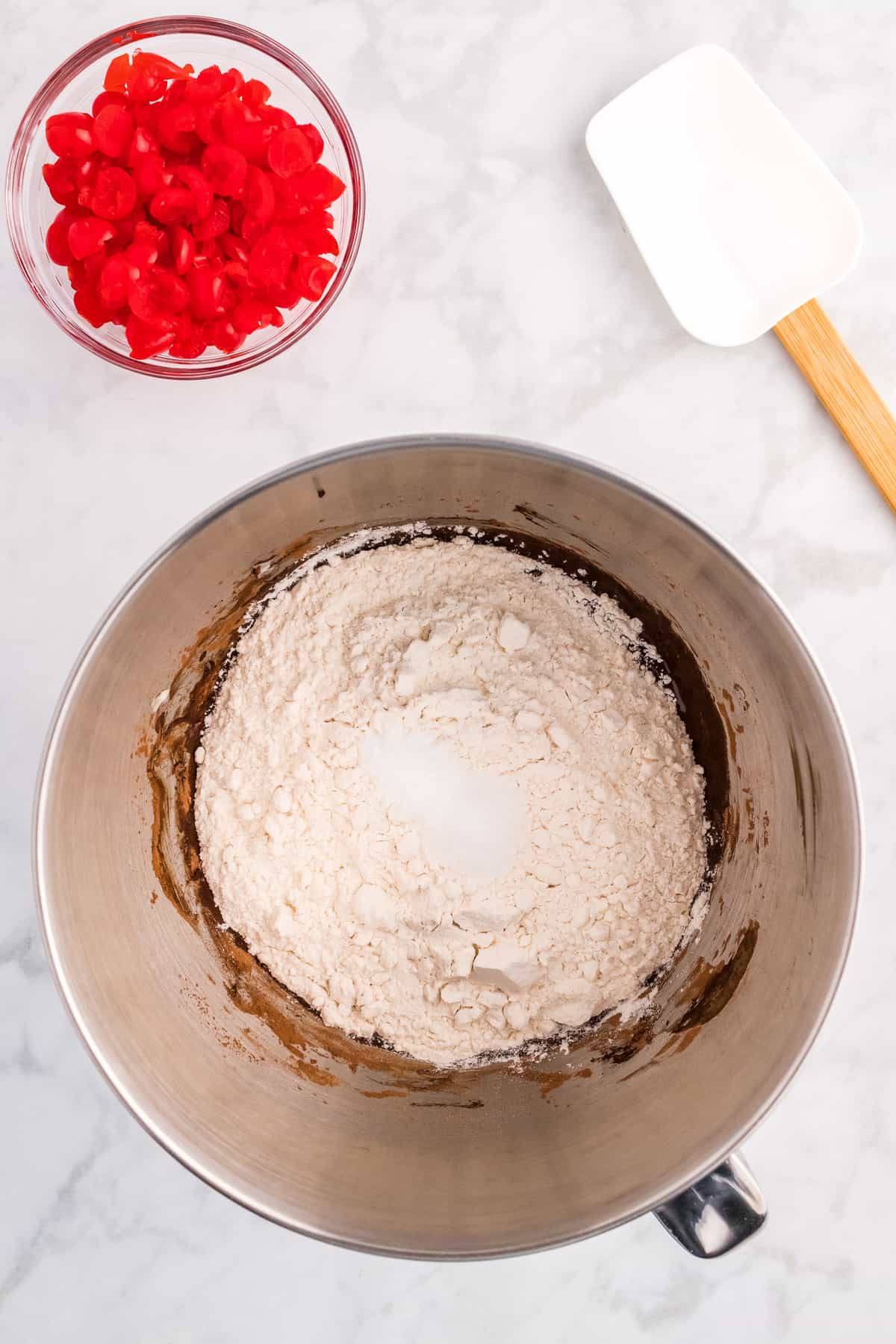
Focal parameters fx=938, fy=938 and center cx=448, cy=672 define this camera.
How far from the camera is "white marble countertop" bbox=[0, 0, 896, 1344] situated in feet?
3.20

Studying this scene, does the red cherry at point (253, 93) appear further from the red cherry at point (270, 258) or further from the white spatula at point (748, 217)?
the white spatula at point (748, 217)

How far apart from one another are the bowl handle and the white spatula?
2.20ft

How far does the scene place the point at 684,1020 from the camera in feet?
2.81

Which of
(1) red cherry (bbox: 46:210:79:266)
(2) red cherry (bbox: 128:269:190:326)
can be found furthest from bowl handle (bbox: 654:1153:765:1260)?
(1) red cherry (bbox: 46:210:79:266)

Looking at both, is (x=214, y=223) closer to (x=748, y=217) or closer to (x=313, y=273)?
(x=313, y=273)

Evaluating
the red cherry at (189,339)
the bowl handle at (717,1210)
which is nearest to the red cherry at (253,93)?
the red cherry at (189,339)

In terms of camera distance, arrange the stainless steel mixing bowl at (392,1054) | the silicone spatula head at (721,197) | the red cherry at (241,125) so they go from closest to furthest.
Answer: the stainless steel mixing bowl at (392,1054) < the red cherry at (241,125) < the silicone spatula head at (721,197)

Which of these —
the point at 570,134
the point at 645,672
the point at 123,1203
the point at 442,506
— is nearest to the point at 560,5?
the point at 570,134

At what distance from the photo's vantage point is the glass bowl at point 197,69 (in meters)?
0.94

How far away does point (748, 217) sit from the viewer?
3.28 feet

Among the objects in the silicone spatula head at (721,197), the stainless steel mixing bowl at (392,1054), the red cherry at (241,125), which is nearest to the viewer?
the stainless steel mixing bowl at (392,1054)

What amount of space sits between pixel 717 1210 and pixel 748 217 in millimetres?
962

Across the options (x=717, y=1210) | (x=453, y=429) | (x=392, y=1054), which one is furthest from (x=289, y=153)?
(x=717, y=1210)

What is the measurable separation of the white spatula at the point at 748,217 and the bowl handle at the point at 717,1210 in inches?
26.4
